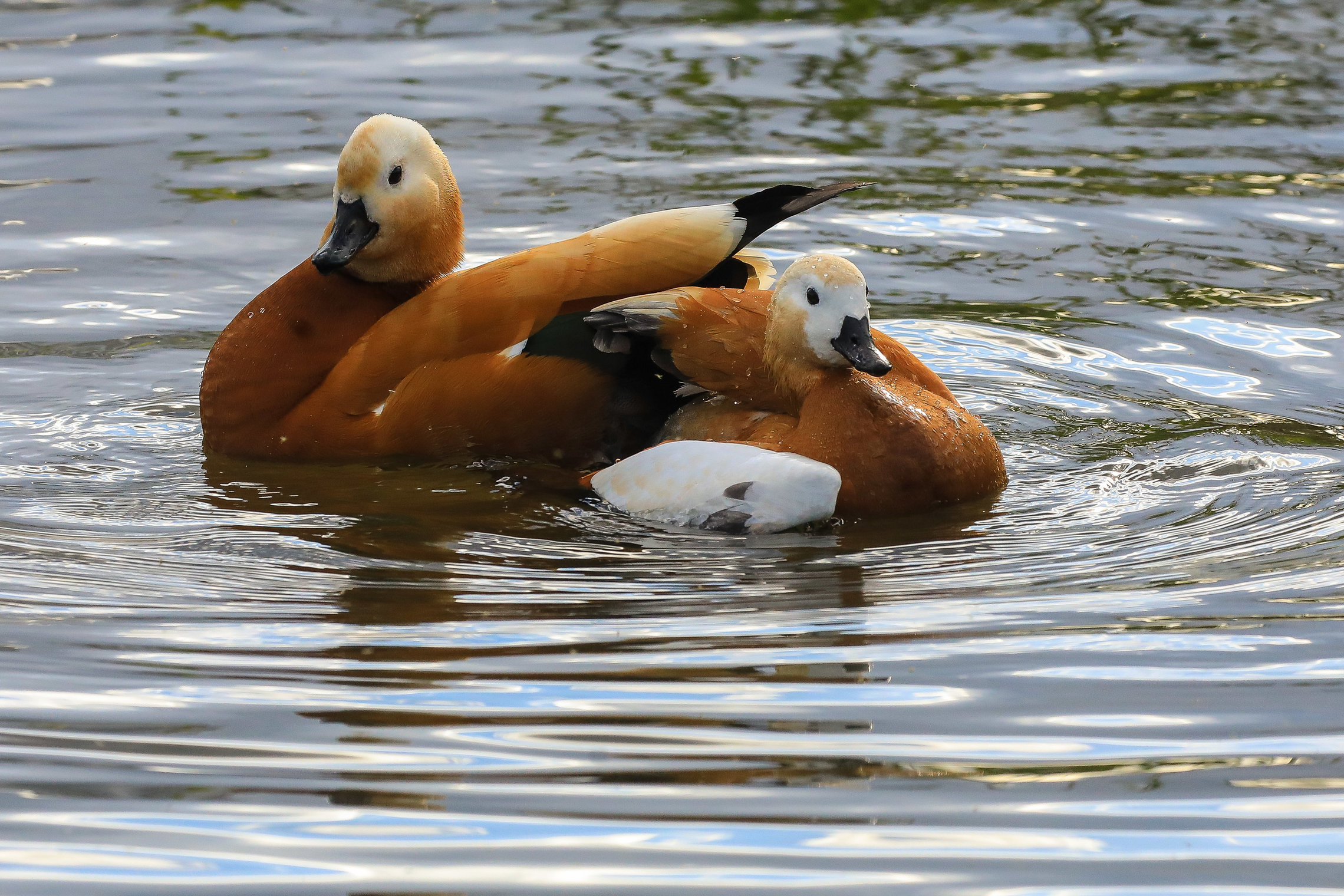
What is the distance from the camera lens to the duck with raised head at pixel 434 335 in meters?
6.55

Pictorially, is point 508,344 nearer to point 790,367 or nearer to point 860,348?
point 790,367

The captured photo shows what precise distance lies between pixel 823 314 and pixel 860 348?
207mm

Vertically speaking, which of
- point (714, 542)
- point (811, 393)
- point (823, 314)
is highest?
point (823, 314)

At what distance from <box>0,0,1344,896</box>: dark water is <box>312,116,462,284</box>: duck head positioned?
2.75ft

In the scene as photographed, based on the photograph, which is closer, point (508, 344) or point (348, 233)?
point (508, 344)

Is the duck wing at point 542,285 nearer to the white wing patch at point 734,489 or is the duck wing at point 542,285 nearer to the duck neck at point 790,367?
the duck neck at point 790,367

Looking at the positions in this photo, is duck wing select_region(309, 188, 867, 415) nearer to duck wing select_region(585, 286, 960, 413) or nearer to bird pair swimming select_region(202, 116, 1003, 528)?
bird pair swimming select_region(202, 116, 1003, 528)

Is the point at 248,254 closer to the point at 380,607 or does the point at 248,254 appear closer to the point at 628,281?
the point at 628,281

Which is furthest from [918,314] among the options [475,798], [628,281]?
[475,798]

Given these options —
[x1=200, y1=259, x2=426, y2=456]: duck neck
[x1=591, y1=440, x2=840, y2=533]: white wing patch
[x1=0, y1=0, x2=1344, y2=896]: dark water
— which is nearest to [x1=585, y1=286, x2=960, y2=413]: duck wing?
[x1=591, y1=440, x2=840, y2=533]: white wing patch

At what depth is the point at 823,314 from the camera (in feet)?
19.8

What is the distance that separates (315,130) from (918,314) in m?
4.32

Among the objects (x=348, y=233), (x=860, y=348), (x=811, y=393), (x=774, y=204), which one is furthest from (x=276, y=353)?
(x=860, y=348)

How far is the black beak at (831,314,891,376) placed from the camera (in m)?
5.83
